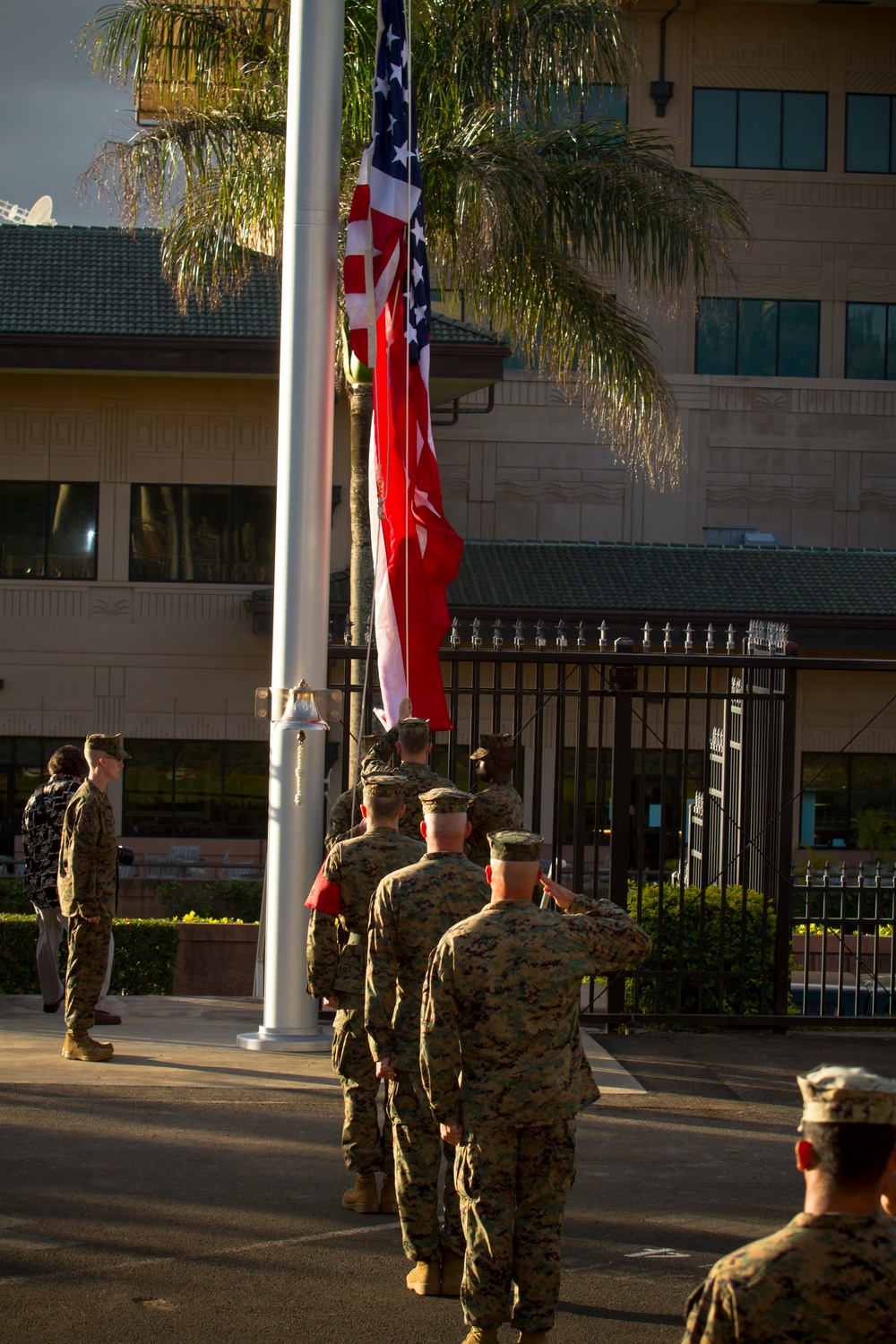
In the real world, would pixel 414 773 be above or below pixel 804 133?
below

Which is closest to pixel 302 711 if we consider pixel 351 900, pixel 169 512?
pixel 351 900

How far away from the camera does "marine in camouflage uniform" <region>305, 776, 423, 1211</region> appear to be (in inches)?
238

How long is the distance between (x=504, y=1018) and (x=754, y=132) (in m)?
32.4

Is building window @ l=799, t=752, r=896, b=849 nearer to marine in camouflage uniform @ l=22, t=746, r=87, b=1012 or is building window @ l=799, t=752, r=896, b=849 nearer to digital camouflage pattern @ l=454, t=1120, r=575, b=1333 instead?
marine in camouflage uniform @ l=22, t=746, r=87, b=1012

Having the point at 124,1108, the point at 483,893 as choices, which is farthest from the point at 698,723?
the point at 483,893

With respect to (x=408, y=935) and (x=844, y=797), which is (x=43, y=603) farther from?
(x=408, y=935)

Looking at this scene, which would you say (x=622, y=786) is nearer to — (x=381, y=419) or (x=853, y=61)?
(x=381, y=419)

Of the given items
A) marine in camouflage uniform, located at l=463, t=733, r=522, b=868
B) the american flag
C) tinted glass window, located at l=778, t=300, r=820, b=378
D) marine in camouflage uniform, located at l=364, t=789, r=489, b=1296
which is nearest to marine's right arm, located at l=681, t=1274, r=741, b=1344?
marine in camouflage uniform, located at l=364, t=789, r=489, b=1296

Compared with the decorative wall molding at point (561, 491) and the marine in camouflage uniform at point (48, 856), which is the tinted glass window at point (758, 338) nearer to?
the decorative wall molding at point (561, 491)

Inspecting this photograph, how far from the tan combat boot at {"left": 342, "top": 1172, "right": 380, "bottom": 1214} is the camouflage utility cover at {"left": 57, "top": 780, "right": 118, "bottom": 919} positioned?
3.02 metres

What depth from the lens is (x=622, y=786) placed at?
32.8 feet

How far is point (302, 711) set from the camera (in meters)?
9.04

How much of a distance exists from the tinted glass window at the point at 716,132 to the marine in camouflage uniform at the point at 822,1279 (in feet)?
110

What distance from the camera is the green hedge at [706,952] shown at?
10.2 m
